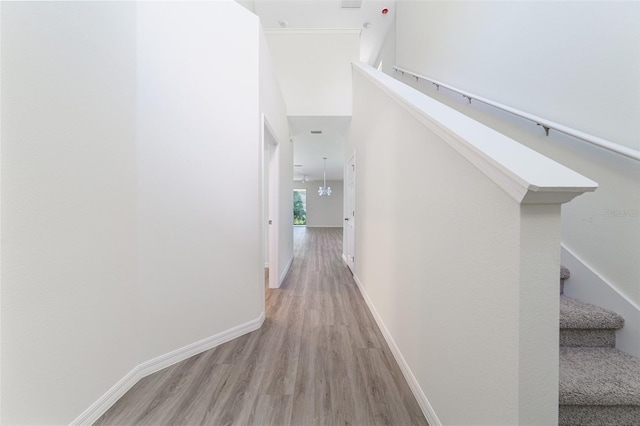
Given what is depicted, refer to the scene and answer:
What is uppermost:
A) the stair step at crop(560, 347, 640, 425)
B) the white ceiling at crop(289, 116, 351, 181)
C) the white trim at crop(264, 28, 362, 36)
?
the white trim at crop(264, 28, 362, 36)

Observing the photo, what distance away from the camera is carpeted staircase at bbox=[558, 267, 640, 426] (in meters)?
0.93

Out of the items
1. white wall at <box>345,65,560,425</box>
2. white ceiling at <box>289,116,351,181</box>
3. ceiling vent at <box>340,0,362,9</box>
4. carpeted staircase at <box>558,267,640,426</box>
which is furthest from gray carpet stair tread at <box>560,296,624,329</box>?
ceiling vent at <box>340,0,362,9</box>

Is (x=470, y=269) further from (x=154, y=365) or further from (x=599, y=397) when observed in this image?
(x=154, y=365)

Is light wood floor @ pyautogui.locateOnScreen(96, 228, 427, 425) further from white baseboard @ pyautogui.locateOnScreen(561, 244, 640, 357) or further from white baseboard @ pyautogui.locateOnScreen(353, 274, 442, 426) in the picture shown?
white baseboard @ pyautogui.locateOnScreen(561, 244, 640, 357)

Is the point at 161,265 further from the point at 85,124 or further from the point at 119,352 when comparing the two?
the point at 85,124

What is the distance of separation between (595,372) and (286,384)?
61.5 inches

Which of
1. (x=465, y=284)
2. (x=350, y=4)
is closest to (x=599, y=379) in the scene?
(x=465, y=284)

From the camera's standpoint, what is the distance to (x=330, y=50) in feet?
13.5

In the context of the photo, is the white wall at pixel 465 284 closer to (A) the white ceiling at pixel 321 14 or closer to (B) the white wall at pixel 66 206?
(B) the white wall at pixel 66 206

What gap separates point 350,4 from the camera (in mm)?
3836

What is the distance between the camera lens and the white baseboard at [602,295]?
1.17 m

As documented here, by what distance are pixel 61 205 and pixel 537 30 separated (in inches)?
125

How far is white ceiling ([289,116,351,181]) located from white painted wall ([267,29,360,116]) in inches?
8.8

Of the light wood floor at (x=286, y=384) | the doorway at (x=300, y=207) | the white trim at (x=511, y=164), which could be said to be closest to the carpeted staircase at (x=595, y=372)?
the light wood floor at (x=286, y=384)
